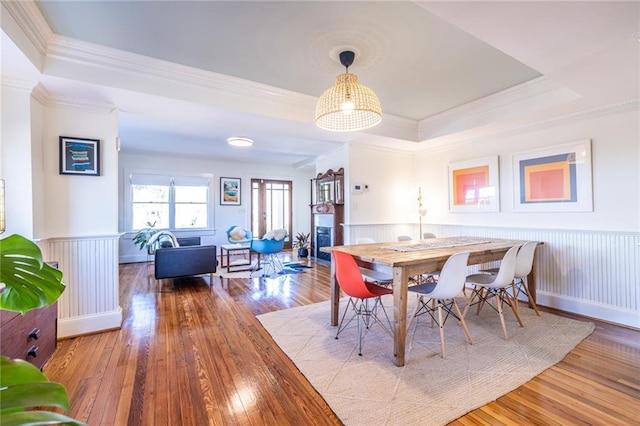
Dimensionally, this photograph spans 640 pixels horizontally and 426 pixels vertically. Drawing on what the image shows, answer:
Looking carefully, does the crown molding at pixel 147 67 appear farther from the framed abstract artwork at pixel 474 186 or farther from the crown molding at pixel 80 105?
the framed abstract artwork at pixel 474 186

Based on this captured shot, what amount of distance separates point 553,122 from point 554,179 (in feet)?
2.26

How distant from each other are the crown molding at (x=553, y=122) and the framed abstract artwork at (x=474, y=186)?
32 cm

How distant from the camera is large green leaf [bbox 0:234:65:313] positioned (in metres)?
0.81

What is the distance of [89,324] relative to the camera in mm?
2762

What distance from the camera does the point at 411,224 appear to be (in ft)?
17.5

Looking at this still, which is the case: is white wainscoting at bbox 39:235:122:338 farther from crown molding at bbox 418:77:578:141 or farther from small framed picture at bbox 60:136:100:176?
crown molding at bbox 418:77:578:141

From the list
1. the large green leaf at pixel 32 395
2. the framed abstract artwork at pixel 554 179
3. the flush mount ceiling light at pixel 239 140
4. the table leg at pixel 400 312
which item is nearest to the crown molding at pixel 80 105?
the flush mount ceiling light at pixel 239 140

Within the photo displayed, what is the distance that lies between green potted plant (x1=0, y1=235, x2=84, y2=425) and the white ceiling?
188 cm

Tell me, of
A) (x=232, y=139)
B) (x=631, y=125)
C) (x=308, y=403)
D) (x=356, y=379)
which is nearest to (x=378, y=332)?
(x=356, y=379)

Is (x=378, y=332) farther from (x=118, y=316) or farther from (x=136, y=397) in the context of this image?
(x=118, y=316)

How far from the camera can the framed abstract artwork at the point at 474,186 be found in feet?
13.2

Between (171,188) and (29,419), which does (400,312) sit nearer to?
(29,419)

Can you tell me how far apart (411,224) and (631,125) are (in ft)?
10.1

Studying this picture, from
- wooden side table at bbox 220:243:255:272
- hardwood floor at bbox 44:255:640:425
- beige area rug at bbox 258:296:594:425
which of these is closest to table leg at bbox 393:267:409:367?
beige area rug at bbox 258:296:594:425
